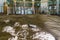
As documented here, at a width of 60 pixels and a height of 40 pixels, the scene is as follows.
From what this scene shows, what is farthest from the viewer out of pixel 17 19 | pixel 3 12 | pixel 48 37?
pixel 3 12

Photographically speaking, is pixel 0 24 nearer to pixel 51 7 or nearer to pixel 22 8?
pixel 22 8

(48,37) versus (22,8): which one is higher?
(22,8)

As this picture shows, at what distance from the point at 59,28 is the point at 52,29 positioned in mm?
192

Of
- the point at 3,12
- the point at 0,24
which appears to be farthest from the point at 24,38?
the point at 3,12

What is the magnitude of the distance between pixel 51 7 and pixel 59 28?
1.31 m

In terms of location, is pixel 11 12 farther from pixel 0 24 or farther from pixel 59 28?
pixel 59 28

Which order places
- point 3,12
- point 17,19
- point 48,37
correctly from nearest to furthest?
point 48,37 → point 17,19 → point 3,12

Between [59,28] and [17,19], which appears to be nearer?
[59,28]

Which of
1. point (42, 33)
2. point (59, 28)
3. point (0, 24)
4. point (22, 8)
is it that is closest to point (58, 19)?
point (59, 28)

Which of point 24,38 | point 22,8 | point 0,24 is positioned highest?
point 22,8

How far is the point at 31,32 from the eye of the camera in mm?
3857

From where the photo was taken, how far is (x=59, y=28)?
158 inches

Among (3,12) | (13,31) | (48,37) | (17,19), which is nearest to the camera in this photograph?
(48,37)

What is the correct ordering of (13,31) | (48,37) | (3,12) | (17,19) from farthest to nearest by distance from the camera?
(3,12), (17,19), (13,31), (48,37)
